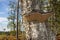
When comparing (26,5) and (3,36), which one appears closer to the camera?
(26,5)

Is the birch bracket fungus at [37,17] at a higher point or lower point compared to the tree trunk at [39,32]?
higher

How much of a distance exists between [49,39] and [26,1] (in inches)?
9.6

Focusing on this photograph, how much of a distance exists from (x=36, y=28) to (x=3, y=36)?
16.5ft

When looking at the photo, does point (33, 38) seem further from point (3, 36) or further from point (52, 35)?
point (3, 36)

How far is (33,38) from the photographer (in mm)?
883

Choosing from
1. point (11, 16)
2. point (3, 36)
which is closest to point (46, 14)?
point (3, 36)

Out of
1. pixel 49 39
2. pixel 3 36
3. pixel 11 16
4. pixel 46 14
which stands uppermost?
pixel 46 14

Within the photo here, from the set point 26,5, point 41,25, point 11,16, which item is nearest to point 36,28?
point 41,25

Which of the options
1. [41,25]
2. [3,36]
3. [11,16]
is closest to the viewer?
[41,25]

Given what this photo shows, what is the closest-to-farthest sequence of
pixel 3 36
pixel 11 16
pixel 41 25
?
pixel 41 25
pixel 3 36
pixel 11 16

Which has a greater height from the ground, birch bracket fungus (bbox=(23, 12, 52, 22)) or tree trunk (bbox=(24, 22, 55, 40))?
birch bracket fungus (bbox=(23, 12, 52, 22))

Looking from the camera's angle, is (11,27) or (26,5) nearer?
(26,5)

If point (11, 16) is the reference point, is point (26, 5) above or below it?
above

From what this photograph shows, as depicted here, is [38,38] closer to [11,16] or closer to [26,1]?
[26,1]
